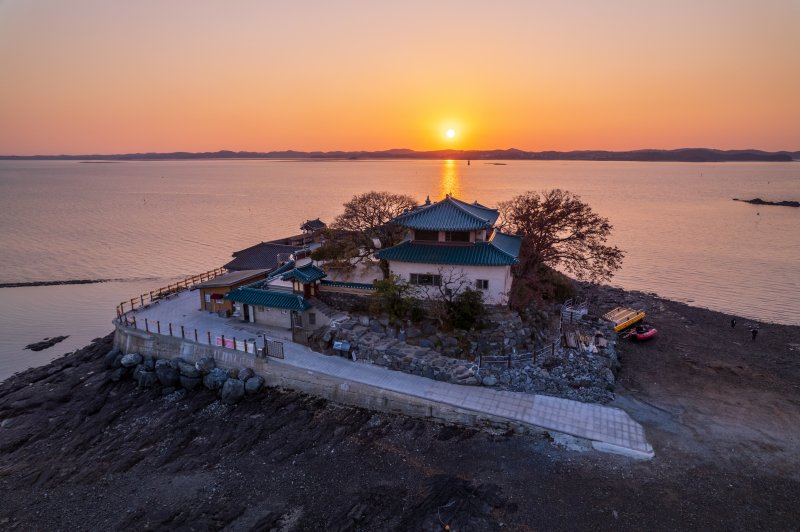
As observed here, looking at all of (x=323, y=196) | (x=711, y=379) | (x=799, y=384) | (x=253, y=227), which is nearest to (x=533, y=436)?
(x=711, y=379)

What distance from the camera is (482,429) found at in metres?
18.7

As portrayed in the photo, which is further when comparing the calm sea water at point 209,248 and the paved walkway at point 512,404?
the calm sea water at point 209,248

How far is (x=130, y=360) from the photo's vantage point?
2467 cm

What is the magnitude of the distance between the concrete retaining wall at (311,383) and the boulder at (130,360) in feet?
2.43

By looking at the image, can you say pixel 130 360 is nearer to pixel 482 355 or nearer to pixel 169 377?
pixel 169 377

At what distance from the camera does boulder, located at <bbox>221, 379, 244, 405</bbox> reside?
2183 centimetres

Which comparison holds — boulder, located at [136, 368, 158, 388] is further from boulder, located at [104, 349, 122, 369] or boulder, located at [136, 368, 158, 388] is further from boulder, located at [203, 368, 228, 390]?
boulder, located at [203, 368, 228, 390]

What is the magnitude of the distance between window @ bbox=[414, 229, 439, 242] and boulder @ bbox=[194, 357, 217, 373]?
42.1 ft

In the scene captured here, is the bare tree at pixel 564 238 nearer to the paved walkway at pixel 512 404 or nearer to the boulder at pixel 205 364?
the paved walkway at pixel 512 404

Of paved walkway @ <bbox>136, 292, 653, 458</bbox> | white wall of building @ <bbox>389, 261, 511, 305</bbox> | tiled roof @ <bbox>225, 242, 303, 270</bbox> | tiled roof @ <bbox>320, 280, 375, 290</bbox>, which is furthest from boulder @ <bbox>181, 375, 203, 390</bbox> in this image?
tiled roof @ <bbox>225, 242, 303, 270</bbox>

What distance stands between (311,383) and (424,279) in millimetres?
8075

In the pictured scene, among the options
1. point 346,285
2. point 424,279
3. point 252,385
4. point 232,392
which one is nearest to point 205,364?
point 232,392

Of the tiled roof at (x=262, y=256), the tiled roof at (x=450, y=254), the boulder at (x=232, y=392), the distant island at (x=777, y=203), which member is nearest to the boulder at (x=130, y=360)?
the boulder at (x=232, y=392)

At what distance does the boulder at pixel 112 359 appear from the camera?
25500mm
